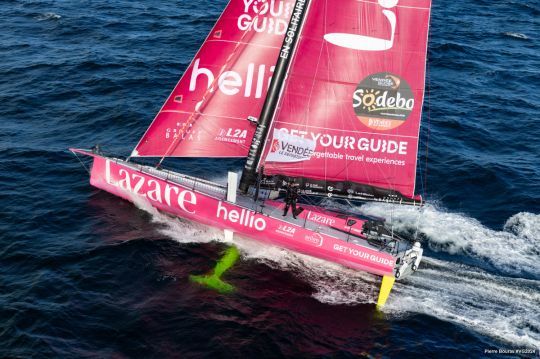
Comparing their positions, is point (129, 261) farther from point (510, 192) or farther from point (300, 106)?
point (510, 192)

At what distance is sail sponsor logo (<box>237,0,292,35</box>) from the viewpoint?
26.2m

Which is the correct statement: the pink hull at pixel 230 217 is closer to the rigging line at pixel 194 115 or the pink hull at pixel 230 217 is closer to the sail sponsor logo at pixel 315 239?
the sail sponsor logo at pixel 315 239

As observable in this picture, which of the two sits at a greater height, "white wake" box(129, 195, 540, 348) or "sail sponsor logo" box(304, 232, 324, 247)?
"sail sponsor logo" box(304, 232, 324, 247)

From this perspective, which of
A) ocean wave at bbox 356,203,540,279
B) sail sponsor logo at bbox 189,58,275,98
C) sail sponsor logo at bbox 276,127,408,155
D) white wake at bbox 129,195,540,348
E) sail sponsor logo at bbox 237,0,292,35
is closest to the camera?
white wake at bbox 129,195,540,348

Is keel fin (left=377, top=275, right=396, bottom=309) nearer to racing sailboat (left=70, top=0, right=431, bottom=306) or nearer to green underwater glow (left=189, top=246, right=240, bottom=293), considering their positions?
racing sailboat (left=70, top=0, right=431, bottom=306)

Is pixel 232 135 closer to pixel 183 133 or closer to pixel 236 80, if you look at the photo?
pixel 183 133

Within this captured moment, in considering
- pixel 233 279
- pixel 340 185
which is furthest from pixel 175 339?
pixel 340 185

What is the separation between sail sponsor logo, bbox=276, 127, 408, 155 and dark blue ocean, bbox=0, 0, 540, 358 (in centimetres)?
535

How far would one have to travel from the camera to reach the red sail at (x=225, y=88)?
26.5 m

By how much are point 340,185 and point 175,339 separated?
32.0 feet

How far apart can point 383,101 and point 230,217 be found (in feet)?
27.4

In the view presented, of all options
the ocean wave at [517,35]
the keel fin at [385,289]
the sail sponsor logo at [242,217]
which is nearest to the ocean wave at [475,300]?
the keel fin at [385,289]

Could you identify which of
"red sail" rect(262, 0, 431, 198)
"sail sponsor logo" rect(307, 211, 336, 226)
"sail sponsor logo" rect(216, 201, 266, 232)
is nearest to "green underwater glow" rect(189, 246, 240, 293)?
"sail sponsor logo" rect(216, 201, 266, 232)

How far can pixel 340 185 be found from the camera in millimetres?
26391
